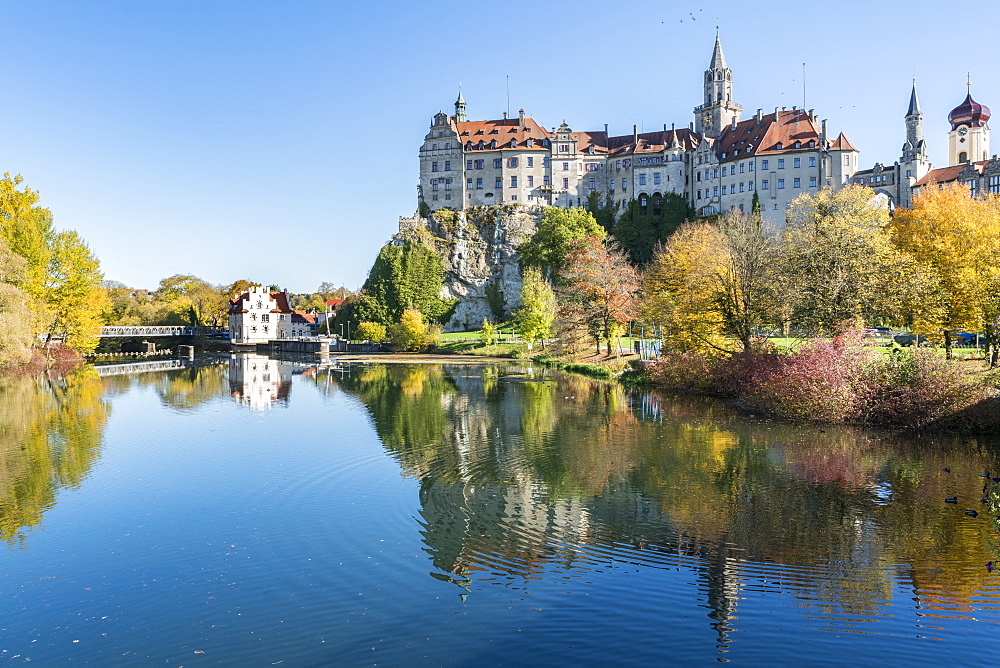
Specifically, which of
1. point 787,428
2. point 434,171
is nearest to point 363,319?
point 434,171

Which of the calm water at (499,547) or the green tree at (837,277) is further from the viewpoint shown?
the green tree at (837,277)

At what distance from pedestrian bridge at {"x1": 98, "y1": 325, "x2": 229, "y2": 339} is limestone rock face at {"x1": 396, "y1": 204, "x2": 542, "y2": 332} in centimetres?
2979

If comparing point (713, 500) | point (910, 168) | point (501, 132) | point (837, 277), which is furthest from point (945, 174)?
point (713, 500)

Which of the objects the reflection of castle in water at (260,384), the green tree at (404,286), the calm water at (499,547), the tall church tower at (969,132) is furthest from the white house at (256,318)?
the tall church tower at (969,132)

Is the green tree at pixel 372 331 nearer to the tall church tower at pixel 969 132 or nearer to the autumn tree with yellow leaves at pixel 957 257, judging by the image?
the autumn tree with yellow leaves at pixel 957 257

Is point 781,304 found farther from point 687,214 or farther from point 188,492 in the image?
point 687,214

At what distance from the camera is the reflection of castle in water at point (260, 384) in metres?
34.8

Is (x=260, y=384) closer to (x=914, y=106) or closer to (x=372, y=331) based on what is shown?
(x=372, y=331)

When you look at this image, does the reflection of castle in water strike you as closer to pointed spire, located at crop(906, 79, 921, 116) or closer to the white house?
the white house

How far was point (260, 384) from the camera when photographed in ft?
145

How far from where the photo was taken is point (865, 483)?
1605 cm

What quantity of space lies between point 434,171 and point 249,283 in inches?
1877

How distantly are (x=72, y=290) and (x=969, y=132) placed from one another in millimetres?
126399

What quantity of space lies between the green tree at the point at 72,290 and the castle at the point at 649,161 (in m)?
48.9
